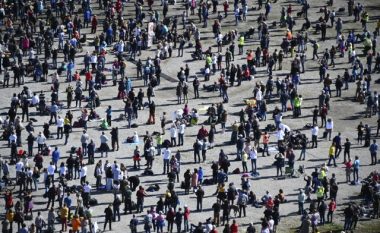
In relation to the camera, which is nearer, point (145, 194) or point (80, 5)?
point (145, 194)

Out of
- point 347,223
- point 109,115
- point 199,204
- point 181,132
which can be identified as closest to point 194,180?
point 199,204

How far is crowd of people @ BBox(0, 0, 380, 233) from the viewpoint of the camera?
2206 inches

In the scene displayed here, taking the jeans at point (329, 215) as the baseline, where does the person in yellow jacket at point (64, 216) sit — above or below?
above

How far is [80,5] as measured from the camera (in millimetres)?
89125

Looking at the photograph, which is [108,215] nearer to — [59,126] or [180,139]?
[180,139]

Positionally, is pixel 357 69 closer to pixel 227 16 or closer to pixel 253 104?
pixel 253 104

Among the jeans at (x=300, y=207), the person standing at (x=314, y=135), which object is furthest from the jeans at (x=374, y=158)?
the jeans at (x=300, y=207)

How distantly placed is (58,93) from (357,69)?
20.4 meters

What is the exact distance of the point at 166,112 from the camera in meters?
70.2

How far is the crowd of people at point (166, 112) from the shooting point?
5603 cm

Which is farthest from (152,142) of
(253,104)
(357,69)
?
(357,69)

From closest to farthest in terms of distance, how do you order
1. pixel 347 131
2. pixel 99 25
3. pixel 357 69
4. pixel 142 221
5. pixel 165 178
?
1. pixel 142 221
2. pixel 165 178
3. pixel 347 131
4. pixel 357 69
5. pixel 99 25

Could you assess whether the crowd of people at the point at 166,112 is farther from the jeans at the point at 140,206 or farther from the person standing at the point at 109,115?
the person standing at the point at 109,115

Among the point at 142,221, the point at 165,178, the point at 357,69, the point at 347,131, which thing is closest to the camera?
the point at 142,221
